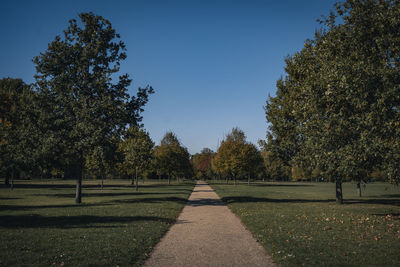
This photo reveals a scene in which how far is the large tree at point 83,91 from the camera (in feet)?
62.1

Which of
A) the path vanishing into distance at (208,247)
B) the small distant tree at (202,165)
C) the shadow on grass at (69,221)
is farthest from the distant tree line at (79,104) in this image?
the small distant tree at (202,165)

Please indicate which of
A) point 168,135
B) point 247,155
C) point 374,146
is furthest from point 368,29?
point 168,135

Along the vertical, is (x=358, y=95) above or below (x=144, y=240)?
above

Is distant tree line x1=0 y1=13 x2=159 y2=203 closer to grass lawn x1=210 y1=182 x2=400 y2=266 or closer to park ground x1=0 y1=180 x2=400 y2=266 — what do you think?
park ground x1=0 y1=180 x2=400 y2=266

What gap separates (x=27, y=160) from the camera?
830 inches

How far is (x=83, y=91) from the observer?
20406mm

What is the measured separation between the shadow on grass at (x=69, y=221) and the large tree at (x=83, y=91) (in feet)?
20.0

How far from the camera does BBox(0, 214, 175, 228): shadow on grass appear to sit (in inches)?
454

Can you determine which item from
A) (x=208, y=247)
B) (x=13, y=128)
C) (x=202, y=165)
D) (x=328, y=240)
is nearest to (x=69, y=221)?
(x=208, y=247)

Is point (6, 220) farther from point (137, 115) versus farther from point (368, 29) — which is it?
point (368, 29)

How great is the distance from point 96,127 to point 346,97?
50.6 feet

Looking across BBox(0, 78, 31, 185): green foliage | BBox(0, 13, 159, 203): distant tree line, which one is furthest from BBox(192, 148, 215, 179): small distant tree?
BBox(0, 13, 159, 203): distant tree line

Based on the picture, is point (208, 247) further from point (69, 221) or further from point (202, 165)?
point (202, 165)

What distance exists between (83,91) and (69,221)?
36.0 feet
